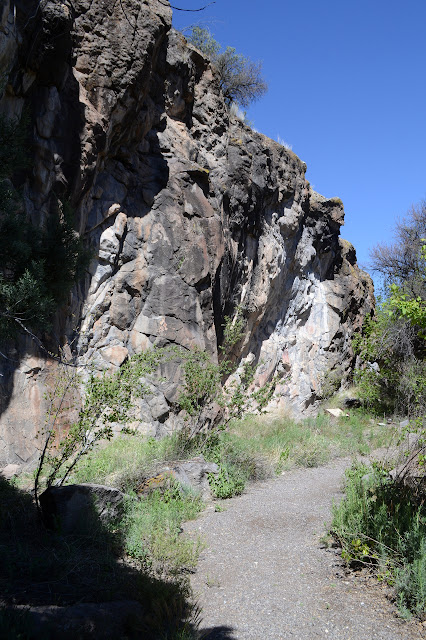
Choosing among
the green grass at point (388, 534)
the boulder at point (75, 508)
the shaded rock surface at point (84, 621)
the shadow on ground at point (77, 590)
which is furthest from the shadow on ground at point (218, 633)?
the boulder at point (75, 508)

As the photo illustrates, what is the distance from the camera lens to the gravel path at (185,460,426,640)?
4160mm

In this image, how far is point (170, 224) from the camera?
11023mm

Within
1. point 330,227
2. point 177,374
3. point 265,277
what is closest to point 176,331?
point 177,374

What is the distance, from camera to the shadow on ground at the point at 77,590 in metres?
3.26

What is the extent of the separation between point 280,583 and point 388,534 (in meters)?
1.24

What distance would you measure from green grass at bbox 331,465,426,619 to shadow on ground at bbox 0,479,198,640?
1820mm

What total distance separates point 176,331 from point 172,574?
5.90 metres

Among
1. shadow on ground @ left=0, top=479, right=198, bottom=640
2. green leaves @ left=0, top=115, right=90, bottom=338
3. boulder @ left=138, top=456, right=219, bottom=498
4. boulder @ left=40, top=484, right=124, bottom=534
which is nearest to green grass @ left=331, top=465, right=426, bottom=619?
shadow on ground @ left=0, top=479, right=198, bottom=640

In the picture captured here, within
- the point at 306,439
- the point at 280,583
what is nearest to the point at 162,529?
the point at 280,583

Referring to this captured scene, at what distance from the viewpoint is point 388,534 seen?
17.4 ft

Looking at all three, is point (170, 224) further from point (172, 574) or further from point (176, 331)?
point (172, 574)

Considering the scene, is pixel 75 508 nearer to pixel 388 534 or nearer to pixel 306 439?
pixel 388 534

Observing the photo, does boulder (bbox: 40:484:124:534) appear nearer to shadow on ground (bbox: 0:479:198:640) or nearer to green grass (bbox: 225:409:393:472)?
shadow on ground (bbox: 0:479:198:640)

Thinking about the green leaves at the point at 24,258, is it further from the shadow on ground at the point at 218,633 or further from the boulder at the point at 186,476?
the boulder at the point at 186,476
